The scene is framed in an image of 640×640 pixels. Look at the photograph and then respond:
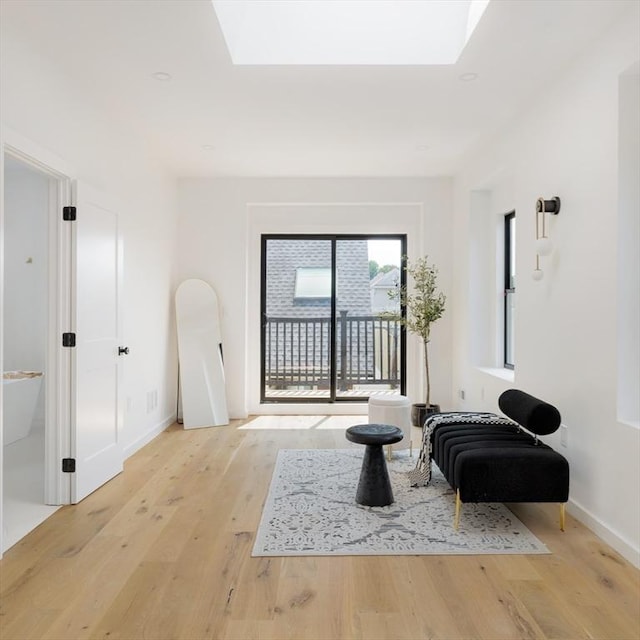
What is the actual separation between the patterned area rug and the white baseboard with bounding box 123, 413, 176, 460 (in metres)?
1.41

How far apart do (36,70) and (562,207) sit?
3.28 metres

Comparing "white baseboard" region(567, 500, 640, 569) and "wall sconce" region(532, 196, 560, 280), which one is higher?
"wall sconce" region(532, 196, 560, 280)

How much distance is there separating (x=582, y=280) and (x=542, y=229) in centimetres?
65

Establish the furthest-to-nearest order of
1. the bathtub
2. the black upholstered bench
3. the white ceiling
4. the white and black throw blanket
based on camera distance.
Answer: the bathtub → the white and black throw blanket → the black upholstered bench → the white ceiling

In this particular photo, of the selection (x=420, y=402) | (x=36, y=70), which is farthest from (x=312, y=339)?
(x=36, y=70)

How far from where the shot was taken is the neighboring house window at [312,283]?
6.23m

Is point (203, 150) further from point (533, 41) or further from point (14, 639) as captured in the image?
point (14, 639)

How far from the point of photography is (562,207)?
10.8 feet

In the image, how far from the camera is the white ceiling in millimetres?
2662

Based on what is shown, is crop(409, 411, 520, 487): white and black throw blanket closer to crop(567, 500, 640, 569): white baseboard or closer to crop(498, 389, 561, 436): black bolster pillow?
crop(498, 389, 561, 436): black bolster pillow

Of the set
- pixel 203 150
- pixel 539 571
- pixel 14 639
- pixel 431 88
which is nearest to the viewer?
pixel 14 639

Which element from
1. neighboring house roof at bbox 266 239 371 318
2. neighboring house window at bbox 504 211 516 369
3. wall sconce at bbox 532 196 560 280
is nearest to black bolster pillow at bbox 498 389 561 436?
wall sconce at bbox 532 196 560 280

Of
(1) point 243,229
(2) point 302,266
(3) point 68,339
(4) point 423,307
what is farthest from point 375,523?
(1) point 243,229

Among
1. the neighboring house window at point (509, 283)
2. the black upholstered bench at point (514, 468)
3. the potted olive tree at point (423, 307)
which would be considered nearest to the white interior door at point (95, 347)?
the black upholstered bench at point (514, 468)
